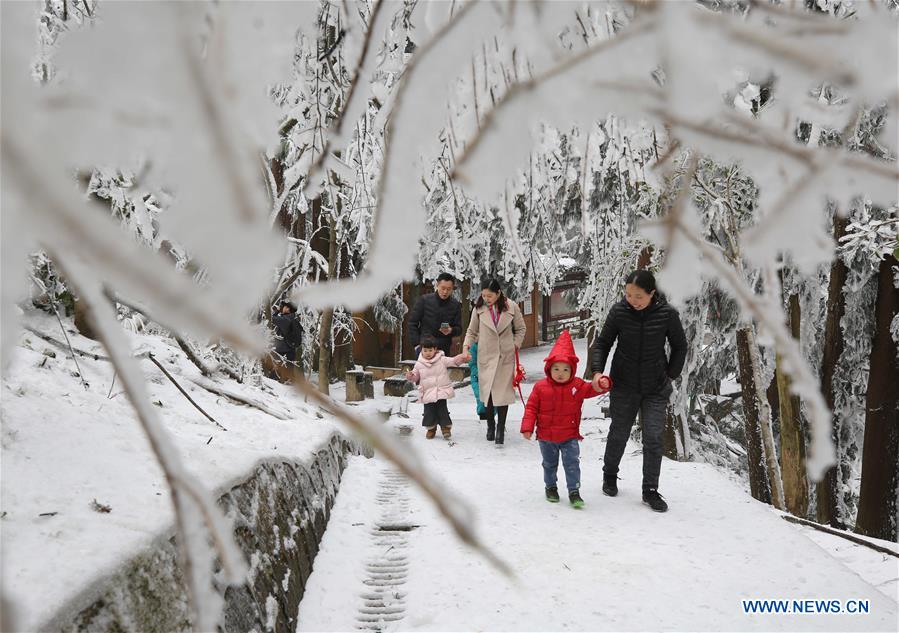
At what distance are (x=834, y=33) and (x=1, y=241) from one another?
695 millimetres

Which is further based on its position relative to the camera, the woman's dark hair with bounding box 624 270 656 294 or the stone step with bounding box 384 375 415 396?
the stone step with bounding box 384 375 415 396

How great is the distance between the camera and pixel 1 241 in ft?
1.42

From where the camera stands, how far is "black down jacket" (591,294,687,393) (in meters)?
4.15

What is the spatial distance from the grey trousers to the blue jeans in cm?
32

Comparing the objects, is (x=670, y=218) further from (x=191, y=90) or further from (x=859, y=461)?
(x=859, y=461)

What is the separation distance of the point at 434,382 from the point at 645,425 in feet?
9.59

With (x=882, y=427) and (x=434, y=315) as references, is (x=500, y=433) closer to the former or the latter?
(x=434, y=315)

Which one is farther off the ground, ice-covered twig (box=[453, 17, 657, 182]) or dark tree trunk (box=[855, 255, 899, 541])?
ice-covered twig (box=[453, 17, 657, 182])

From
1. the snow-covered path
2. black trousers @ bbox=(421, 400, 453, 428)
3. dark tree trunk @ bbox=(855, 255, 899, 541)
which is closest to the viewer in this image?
the snow-covered path

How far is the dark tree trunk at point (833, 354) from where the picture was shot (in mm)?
5777

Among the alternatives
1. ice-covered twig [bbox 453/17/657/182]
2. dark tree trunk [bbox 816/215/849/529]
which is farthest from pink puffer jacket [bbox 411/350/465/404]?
ice-covered twig [bbox 453/17/657/182]

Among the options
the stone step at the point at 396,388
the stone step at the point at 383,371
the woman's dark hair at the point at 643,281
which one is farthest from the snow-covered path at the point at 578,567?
the stone step at the point at 383,371

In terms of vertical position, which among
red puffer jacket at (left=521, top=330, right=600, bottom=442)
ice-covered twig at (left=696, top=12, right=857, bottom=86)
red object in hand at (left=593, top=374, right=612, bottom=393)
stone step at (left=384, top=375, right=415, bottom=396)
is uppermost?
ice-covered twig at (left=696, top=12, right=857, bottom=86)

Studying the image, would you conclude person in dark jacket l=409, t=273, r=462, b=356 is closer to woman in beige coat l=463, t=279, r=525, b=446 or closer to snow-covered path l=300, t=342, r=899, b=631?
woman in beige coat l=463, t=279, r=525, b=446
